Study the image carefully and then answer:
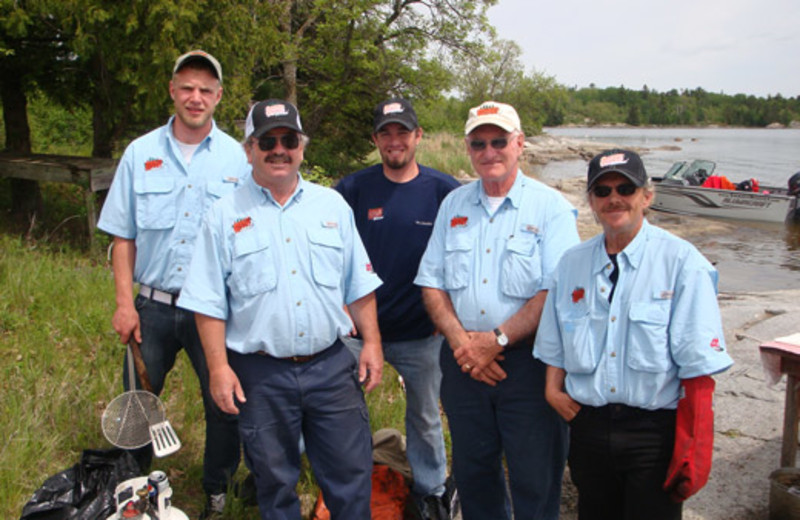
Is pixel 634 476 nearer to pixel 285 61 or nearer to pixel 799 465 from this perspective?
pixel 799 465

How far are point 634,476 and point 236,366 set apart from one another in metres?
1.72

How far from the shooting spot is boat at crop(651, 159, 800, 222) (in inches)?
771

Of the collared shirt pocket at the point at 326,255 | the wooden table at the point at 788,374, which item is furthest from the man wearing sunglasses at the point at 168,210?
the wooden table at the point at 788,374

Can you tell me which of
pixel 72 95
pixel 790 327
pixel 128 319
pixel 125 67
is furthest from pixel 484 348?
pixel 72 95

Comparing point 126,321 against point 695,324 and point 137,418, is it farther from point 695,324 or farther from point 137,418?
point 695,324

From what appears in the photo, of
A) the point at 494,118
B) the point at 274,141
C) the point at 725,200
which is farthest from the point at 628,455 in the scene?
the point at 725,200

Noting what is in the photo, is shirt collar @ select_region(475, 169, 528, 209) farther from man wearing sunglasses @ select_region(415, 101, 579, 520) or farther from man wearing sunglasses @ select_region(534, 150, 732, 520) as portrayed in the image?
man wearing sunglasses @ select_region(534, 150, 732, 520)

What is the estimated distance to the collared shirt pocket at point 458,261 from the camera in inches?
115

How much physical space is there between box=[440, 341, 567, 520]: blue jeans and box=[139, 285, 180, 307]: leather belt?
4.70ft

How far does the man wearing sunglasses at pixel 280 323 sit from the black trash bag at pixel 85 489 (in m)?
0.82

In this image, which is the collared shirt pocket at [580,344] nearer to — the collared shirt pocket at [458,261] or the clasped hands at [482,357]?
the clasped hands at [482,357]

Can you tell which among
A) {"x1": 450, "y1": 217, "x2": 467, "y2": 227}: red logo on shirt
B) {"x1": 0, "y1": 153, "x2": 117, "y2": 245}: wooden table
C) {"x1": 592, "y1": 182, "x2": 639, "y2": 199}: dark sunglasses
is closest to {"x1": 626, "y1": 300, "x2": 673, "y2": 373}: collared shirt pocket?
{"x1": 592, "y1": 182, "x2": 639, "y2": 199}: dark sunglasses

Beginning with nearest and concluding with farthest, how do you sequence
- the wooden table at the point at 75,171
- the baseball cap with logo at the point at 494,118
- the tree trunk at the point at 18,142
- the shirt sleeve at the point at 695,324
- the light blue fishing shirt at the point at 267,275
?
the shirt sleeve at the point at 695,324 < the light blue fishing shirt at the point at 267,275 < the baseball cap with logo at the point at 494,118 < the wooden table at the point at 75,171 < the tree trunk at the point at 18,142

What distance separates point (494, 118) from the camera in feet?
9.43
